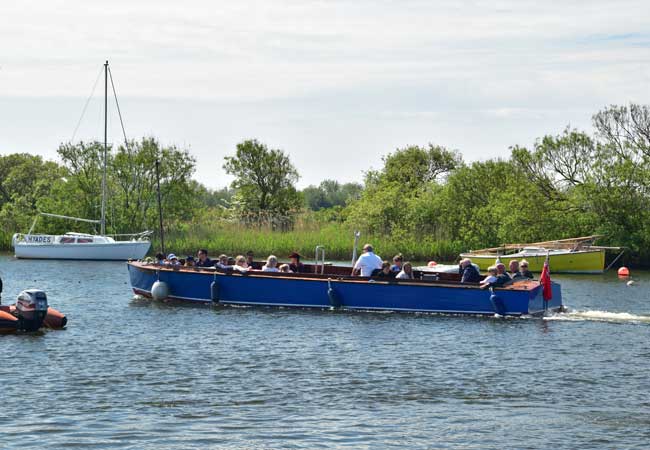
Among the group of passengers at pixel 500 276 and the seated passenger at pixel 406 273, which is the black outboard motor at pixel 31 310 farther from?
the group of passengers at pixel 500 276

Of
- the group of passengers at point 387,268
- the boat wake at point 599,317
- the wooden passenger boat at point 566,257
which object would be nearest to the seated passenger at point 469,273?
the group of passengers at point 387,268

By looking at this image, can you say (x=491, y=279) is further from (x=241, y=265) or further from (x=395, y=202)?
(x=395, y=202)

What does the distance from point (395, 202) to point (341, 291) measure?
126 ft

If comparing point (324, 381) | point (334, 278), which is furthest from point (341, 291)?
point (324, 381)

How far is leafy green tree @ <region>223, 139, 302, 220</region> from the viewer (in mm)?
85625

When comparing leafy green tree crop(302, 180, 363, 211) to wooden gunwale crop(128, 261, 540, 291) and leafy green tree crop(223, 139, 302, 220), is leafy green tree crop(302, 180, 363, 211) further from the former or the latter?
wooden gunwale crop(128, 261, 540, 291)

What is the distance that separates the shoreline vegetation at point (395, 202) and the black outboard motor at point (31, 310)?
35.9 meters

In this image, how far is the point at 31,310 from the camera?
26.3 metres

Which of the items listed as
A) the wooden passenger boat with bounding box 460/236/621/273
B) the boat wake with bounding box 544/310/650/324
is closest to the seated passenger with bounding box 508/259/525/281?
the boat wake with bounding box 544/310/650/324

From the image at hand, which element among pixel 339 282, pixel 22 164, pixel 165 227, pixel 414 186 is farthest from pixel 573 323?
pixel 22 164

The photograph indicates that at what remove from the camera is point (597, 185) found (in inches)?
2356

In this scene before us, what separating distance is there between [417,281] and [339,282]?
218cm

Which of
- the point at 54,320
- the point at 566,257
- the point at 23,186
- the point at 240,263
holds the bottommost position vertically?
the point at 54,320

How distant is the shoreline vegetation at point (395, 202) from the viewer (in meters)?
60.2
